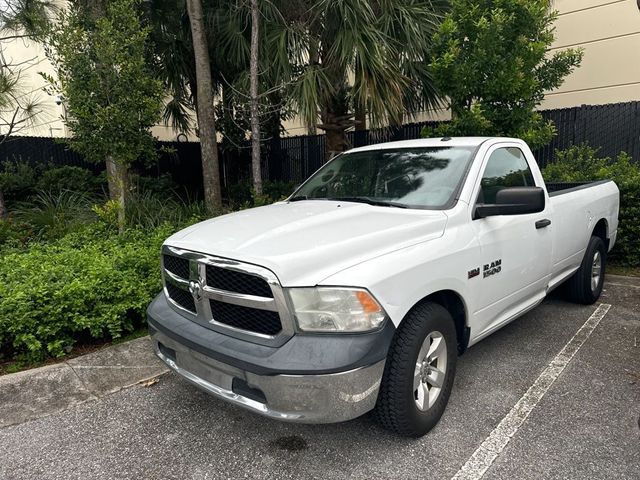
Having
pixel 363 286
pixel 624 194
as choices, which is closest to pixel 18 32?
pixel 363 286

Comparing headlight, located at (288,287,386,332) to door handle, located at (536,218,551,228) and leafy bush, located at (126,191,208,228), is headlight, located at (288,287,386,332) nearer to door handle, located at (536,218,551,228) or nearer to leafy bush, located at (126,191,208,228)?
door handle, located at (536,218,551,228)

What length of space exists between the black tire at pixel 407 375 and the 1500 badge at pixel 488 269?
398 millimetres

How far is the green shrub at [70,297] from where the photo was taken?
3.82m

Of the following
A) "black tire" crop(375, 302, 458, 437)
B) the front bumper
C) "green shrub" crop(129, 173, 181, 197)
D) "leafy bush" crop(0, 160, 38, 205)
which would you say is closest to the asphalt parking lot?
"black tire" crop(375, 302, 458, 437)

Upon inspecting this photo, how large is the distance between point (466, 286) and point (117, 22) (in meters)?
5.46

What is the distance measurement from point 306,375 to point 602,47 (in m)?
11.7

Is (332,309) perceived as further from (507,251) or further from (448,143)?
(448,143)

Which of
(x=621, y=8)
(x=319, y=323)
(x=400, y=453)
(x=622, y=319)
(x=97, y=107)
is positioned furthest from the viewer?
(x=621, y=8)

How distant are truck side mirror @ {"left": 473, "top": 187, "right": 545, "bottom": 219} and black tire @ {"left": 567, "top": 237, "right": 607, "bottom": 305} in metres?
2.15

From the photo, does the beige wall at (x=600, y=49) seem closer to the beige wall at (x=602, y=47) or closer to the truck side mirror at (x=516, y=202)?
the beige wall at (x=602, y=47)

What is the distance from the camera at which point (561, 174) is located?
24.5 feet

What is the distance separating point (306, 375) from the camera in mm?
2281

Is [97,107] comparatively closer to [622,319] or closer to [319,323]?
[319,323]

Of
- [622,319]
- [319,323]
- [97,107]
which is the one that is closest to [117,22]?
[97,107]
